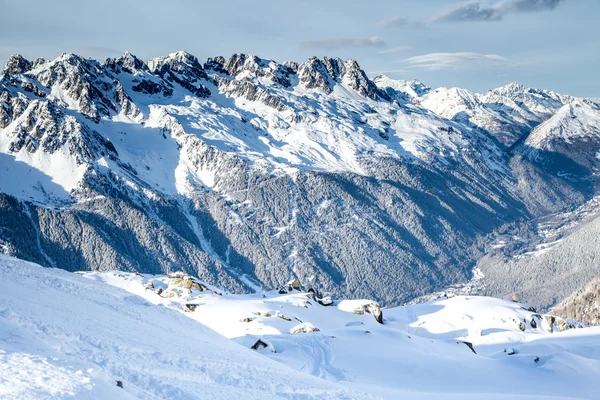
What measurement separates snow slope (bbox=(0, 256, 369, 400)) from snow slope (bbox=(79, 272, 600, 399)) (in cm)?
1208

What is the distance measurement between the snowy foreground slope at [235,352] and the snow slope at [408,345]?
0.24 m

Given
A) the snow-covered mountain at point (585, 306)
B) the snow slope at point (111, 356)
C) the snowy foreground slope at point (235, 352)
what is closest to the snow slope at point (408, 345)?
the snowy foreground slope at point (235, 352)

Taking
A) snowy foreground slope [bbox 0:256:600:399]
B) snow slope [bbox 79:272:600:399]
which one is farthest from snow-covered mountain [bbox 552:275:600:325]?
snowy foreground slope [bbox 0:256:600:399]

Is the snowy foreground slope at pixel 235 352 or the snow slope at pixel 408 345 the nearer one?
the snowy foreground slope at pixel 235 352

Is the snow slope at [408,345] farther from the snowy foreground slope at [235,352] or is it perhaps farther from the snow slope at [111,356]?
the snow slope at [111,356]

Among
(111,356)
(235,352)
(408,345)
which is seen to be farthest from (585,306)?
(111,356)

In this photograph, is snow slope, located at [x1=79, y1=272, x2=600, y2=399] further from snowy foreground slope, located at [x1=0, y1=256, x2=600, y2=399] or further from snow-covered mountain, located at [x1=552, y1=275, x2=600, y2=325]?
snow-covered mountain, located at [x1=552, y1=275, x2=600, y2=325]

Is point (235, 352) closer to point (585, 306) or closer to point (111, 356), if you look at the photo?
point (111, 356)

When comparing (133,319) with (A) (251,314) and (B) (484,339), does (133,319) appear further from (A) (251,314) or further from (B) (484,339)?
(B) (484,339)

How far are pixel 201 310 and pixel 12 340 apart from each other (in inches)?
2700

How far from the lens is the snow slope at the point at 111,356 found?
24109 millimetres

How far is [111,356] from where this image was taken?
3219 cm

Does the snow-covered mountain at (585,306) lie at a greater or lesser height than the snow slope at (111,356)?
lesser

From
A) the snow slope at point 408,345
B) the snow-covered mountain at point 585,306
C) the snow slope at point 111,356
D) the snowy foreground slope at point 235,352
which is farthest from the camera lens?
the snow-covered mountain at point 585,306
